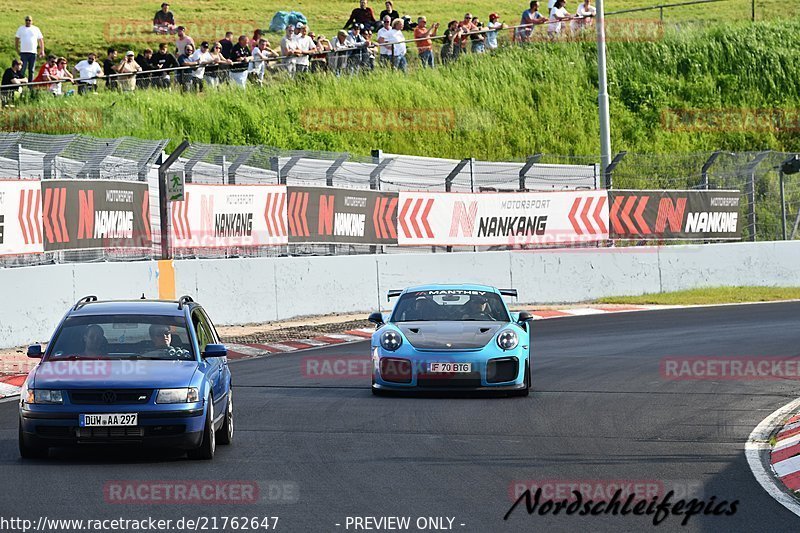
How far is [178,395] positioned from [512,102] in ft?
112

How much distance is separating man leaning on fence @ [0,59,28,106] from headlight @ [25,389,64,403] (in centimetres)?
2025

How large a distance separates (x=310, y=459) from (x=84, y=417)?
1686mm

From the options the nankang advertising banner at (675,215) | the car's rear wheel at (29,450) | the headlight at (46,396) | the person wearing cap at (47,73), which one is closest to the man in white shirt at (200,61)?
the person wearing cap at (47,73)

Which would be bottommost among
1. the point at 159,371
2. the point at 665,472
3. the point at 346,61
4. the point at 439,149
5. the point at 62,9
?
the point at 665,472

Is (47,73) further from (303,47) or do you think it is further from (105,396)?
(105,396)

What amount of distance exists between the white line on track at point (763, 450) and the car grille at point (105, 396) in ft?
14.7

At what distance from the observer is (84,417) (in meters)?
9.95

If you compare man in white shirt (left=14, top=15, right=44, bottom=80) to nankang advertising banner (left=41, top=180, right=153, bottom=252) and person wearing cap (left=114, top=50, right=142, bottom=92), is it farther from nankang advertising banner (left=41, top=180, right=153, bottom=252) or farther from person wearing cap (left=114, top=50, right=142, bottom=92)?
nankang advertising banner (left=41, top=180, right=153, bottom=252)

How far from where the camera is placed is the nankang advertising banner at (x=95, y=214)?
1973cm

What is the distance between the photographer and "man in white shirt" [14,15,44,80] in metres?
31.4

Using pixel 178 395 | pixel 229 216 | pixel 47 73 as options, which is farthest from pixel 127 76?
pixel 178 395

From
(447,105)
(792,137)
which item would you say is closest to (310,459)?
(447,105)

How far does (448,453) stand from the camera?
10625 millimetres

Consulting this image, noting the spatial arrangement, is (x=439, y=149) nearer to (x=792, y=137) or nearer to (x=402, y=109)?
(x=402, y=109)
